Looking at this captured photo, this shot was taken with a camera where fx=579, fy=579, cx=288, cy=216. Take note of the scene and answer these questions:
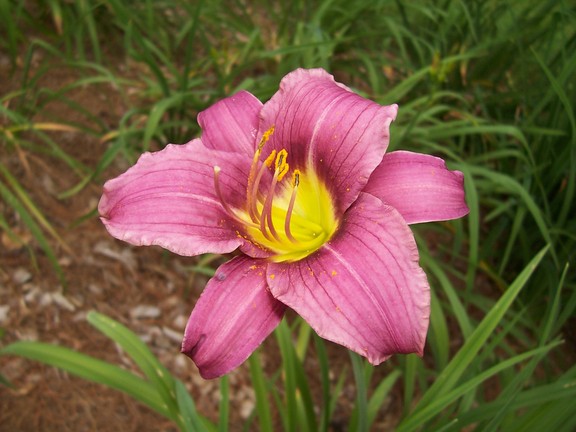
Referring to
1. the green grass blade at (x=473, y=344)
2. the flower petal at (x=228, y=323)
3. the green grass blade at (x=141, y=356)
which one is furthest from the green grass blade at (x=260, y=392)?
the flower petal at (x=228, y=323)

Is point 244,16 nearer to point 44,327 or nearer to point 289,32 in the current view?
point 289,32

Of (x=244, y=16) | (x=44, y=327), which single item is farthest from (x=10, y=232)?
(x=244, y=16)

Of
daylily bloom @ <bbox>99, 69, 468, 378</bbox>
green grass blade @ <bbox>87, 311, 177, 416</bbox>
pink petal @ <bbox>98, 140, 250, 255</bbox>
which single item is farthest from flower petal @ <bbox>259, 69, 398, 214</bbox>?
green grass blade @ <bbox>87, 311, 177, 416</bbox>

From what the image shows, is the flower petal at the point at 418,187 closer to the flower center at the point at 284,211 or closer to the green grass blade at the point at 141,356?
the flower center at the point at 284,211

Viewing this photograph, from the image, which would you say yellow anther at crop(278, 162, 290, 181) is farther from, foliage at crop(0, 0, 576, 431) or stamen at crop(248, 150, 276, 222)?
foliage at crop(0, 0, 576, 431)

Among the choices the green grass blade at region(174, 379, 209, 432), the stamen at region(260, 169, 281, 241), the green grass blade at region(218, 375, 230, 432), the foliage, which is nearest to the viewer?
the stamen at region(260, 169, 281, 241)

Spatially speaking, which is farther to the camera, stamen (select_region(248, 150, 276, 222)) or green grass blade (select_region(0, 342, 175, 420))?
green grass blade (select_region(0, 342, 175, 420))

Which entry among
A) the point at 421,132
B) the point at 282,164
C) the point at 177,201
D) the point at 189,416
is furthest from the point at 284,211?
the point at 421,132
